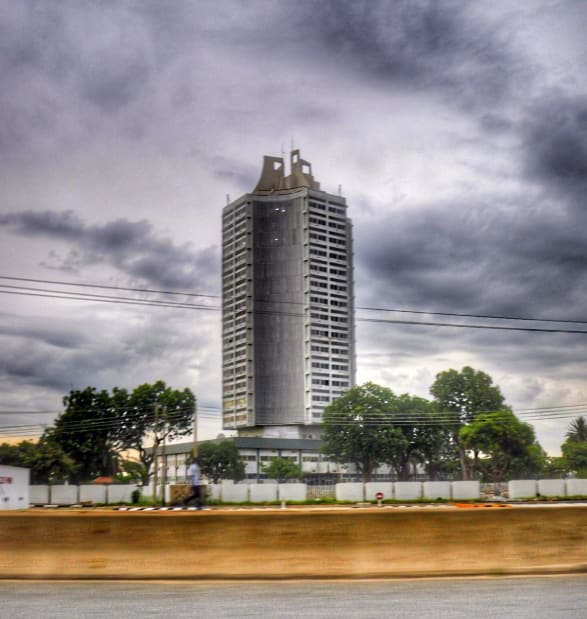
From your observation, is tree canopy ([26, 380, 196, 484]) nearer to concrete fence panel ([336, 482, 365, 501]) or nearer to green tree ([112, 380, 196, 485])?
green tree ([112, 380, 196, 485])

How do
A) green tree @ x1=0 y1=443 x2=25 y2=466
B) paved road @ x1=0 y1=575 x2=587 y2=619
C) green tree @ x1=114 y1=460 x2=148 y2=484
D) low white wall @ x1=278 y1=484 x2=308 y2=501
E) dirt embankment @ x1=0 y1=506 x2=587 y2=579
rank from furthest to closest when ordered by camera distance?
green tree @ x1=0 y1=443 x2=25 y2=466 → green tree @ x1=114 y1=460 x2=148 y2=484 → low white wall @ x1=278 y1=484 x2=308 y2=501 → dirt embankment @ x1=0 y1=506 x2=587 y2=579 → paved road @ x1=0 y1=575 x2=587 y2=619

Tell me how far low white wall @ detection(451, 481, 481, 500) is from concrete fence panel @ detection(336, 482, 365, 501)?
24.9 ft

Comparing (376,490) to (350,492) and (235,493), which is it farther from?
(235,493)

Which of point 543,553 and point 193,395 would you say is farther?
point 193,395

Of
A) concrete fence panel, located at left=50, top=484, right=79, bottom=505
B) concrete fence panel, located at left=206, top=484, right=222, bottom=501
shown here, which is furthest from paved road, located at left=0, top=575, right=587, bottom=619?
concrete fence panel, located at left=50, top=484, right=79, bottom=505

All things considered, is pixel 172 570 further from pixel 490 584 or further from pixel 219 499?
pixel 219 499

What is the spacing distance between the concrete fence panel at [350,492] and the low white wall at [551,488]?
48.6 feet

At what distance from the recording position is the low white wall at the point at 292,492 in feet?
206

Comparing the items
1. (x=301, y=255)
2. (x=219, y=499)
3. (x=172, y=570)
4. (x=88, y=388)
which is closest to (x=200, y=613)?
(x=172, y=570)

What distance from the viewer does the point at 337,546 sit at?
392 inches

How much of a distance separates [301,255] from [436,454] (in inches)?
4038

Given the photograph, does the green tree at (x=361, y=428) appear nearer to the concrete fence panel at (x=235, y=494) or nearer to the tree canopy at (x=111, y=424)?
the tree canopy at (x=111, y=424)

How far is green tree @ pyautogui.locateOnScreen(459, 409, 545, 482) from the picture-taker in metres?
93.2

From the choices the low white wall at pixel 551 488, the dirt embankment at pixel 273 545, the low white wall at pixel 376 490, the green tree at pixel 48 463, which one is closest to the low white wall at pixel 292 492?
the low white wall at pixel 376 490
